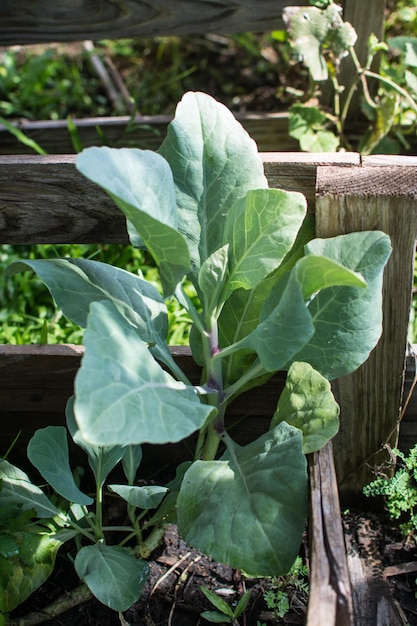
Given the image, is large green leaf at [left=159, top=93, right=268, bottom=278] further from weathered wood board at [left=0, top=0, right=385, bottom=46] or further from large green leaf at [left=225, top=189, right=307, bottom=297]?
weathered wood board at [left=0, top=0, right=385, bottom=46]

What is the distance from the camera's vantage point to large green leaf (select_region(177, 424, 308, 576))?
1.37 metres

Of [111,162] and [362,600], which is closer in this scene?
[111,162]

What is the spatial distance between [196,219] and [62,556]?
0.95 metres

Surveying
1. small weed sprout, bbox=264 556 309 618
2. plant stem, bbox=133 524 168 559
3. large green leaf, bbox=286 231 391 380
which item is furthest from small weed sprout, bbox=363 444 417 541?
plant stem, bbox=133 524 168 559

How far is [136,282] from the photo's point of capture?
5.46 ft

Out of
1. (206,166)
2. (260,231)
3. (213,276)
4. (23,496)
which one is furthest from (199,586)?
(206,166)

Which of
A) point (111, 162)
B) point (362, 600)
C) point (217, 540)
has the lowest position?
point (362, 600)

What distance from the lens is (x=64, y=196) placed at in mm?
1769

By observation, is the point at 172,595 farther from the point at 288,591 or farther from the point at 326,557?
the point at 326,557

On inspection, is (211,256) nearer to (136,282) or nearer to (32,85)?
(136,282)

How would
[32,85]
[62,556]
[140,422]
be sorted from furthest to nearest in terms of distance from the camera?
[32,85] → [62,556] → [140,422]

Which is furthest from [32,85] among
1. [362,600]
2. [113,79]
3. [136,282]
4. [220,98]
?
[362,600]

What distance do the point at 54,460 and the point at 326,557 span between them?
671 mm

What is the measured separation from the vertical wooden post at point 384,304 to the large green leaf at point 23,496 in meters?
0.75
